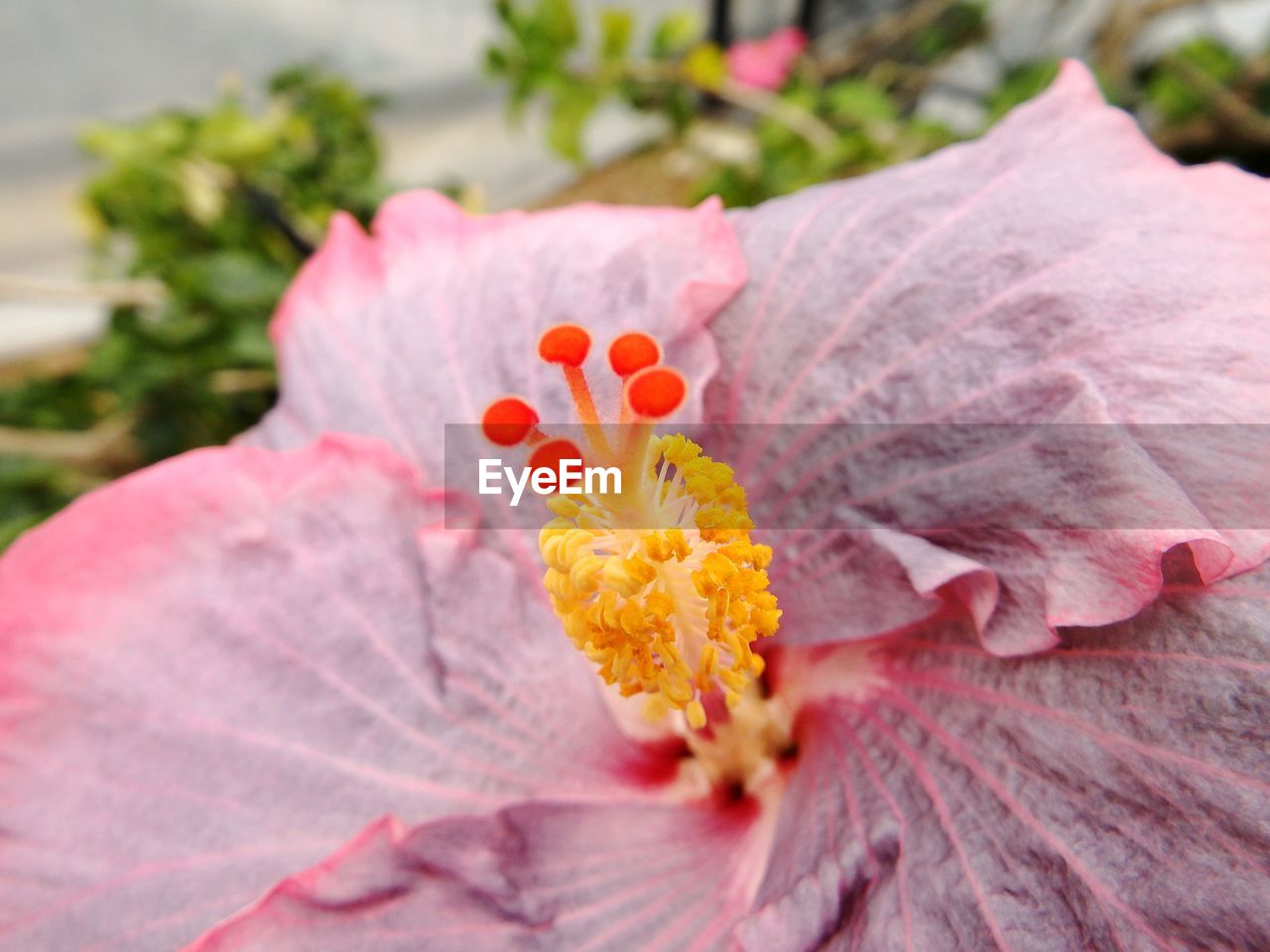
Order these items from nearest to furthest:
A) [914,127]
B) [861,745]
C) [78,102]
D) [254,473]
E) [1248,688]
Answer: [1248,688]
[861,745]
[254,473]
[914,127]
[78,102]

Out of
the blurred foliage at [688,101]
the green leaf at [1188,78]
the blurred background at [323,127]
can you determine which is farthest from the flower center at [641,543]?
the green leaf at [1188,78]

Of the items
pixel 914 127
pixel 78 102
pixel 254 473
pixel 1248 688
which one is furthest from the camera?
pixel 78 102

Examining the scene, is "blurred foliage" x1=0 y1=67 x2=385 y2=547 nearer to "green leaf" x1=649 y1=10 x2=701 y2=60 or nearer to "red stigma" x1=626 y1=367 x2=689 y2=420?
"green leaf" x1=649 y1=10 x2=701 y2=60

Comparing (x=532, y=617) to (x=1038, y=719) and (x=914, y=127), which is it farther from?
(x=914, y=127)

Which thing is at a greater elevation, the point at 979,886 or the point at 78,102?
the point at 78,102

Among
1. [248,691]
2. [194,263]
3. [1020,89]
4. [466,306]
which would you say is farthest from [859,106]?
[248,691]

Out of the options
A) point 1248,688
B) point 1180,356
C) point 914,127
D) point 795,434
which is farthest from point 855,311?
point 914,127
